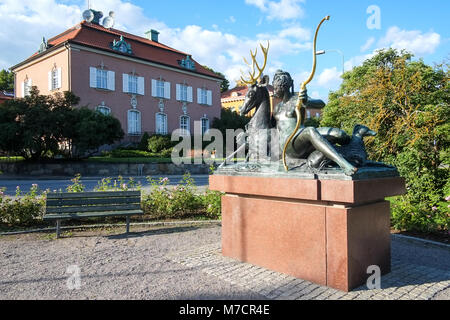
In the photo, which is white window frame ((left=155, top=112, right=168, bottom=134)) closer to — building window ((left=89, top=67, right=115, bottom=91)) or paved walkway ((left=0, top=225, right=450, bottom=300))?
building window ((left=89, top=67, right=115, bottom=91))

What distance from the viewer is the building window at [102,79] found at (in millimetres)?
27547

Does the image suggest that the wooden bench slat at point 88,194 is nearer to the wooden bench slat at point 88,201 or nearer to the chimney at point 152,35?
the wooden bench slat at point 88,201

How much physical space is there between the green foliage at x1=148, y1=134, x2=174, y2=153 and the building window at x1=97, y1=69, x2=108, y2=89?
18.3 feet

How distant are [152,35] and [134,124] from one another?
1221cm

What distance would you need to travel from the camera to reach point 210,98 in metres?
37.2

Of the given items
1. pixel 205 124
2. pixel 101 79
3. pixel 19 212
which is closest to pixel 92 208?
pixel 19 212

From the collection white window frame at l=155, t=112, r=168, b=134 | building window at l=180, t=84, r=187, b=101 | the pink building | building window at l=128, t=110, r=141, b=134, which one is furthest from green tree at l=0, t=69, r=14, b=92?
building window at l=180, t=84, r=187, b=101

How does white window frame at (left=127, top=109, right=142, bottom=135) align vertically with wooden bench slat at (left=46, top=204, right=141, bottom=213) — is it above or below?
above

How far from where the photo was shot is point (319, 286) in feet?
12.1

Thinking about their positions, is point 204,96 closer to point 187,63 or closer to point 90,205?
point 187,63

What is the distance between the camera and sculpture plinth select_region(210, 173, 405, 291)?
3.51 meters

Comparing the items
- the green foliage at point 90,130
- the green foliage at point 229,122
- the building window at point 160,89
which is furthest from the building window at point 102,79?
the green foliage at point 229,122

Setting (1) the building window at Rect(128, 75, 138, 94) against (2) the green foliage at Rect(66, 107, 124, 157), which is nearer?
(2) the green foliage at Rect(66, 107, 124, 157)

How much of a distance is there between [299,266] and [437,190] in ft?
15.2
